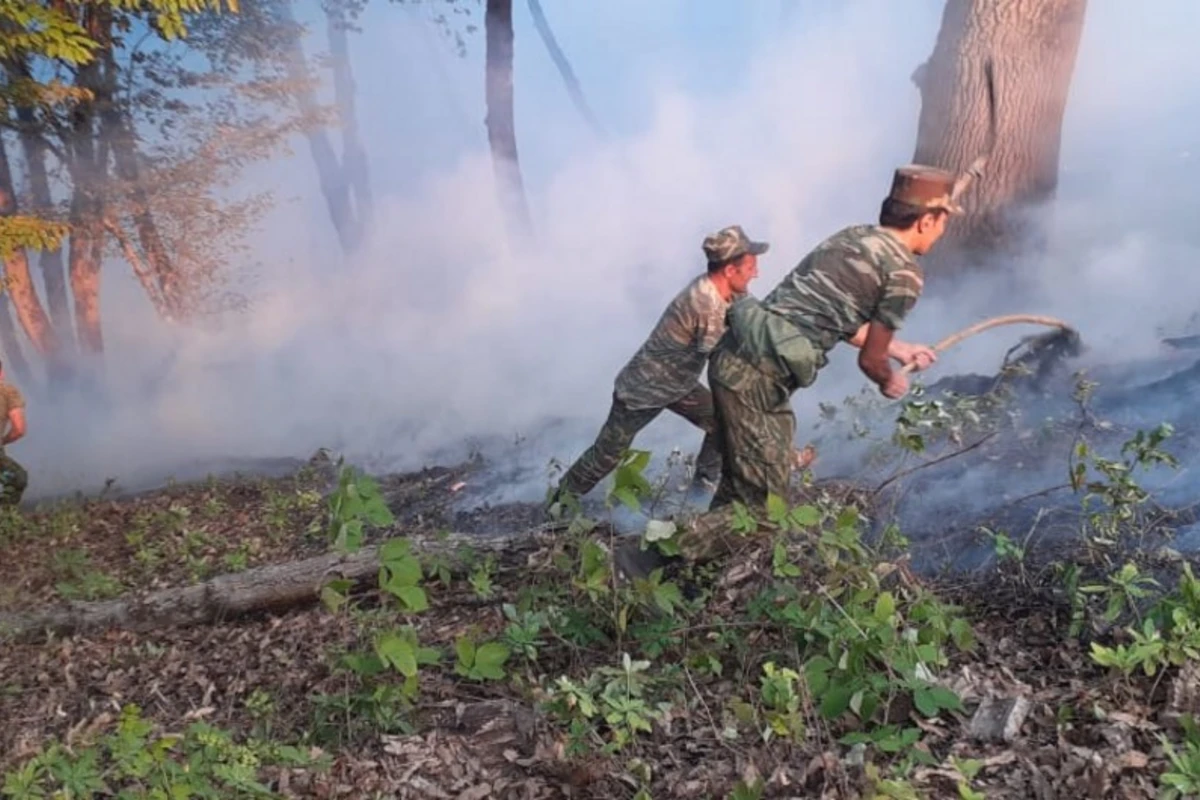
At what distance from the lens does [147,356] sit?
943cm

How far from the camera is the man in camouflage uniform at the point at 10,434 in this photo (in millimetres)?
6934

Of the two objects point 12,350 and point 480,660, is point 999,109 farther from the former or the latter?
point 12,350

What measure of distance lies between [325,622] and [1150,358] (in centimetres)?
454

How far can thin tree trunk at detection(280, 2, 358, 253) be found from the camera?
888 cm

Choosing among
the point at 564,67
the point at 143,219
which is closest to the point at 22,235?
the point at 143,219

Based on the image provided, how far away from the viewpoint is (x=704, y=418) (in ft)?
17.6

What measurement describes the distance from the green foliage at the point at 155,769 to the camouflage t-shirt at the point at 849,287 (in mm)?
2397

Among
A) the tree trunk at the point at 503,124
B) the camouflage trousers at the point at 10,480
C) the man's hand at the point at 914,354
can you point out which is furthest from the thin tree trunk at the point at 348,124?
the man's hand at the point at 914,354

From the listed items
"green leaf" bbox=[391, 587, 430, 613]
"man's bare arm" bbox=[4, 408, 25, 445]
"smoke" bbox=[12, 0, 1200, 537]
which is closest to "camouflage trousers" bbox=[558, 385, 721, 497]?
"smoke" bbox=[12, 0, 1200, 537]

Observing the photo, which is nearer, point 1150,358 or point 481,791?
point 481,791

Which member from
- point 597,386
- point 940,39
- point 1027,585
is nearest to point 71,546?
point 597,386

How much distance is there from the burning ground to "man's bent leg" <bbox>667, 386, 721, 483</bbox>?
0.54 meters

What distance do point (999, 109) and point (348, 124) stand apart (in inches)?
218

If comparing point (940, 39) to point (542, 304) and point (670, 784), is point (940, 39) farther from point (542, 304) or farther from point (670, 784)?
point (670, 784)
